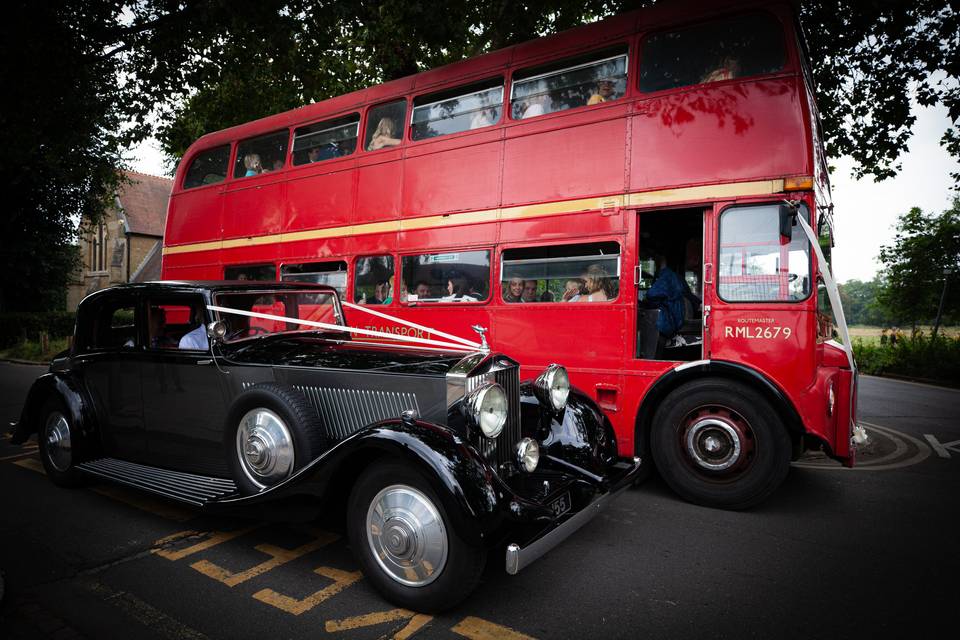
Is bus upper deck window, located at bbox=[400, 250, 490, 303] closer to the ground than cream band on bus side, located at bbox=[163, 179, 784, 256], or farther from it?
closer to the ground

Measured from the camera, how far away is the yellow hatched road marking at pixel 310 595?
2513 millimetres

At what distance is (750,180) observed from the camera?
13.3 ft

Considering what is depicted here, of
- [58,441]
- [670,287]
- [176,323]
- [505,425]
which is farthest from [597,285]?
[58,441]

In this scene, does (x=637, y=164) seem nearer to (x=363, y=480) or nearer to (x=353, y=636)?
(x=363, y=480)

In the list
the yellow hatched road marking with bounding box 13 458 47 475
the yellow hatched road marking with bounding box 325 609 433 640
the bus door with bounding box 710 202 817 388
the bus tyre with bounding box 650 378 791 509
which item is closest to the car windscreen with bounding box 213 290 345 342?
the yellow hatched road marking with bounding box 325 609 433 640

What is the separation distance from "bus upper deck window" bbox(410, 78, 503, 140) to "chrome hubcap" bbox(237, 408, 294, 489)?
365 centimetres

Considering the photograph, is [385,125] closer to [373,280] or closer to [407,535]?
[373,280]

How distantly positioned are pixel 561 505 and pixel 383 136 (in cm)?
479

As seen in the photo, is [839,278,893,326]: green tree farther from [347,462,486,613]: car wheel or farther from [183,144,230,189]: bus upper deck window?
[347,462,486,613]: car wheel

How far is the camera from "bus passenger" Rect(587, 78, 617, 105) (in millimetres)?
4691

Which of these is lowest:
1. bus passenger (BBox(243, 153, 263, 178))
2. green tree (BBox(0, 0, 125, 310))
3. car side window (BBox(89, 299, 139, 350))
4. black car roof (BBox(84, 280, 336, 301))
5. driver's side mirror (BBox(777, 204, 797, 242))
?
car side window (BBox(89, 299, 139, 350))

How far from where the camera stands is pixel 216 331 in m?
3.51

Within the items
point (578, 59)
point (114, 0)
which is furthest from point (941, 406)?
point (114, 0)

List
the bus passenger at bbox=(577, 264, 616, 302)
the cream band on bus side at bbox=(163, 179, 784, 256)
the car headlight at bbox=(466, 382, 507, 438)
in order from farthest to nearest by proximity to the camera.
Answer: the bus passenger at bbox=(577, 264, 616, 302) < the cream band on bus side at bbox=(163, 179, 784, 256) < the car headlight at bbox=(466, 382, 507, 438)
